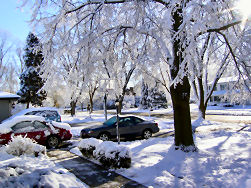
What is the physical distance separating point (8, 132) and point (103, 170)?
543cm

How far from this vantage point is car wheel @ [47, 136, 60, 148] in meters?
10.0

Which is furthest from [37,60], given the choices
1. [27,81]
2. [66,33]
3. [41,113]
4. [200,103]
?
[66,33]

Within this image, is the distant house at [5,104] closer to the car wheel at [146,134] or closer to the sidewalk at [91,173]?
the car wheel at [146,134]

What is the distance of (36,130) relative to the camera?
9.88 meters

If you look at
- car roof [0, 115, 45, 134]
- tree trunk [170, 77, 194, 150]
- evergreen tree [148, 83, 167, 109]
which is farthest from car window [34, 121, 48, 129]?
evergreen tree [148, 83, 167, 109]

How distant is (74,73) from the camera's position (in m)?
7.89

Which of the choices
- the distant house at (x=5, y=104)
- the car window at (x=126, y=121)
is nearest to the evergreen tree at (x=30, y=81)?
the distant house at (x=5, y=104)

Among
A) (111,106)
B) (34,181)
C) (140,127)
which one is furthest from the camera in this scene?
(111,106)

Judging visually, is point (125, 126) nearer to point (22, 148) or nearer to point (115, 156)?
point (115, 156)

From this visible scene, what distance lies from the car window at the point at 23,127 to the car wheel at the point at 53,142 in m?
0.92

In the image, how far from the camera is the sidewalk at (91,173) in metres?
5.21

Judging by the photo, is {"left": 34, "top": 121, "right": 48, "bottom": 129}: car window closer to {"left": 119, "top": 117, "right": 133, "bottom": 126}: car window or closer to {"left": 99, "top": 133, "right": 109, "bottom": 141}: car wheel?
{"left": 99, "top": 133, "right": 109, "bottom": 141}: car wheel

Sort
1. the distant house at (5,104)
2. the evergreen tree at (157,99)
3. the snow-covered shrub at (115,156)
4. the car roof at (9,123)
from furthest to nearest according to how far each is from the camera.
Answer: the evergreen tree at (157,99) < the distant house at (5,104) < the car roof at (9,123) < the snow-covered shrub at (115,156)

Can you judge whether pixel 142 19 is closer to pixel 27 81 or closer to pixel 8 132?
pixel 8 132
